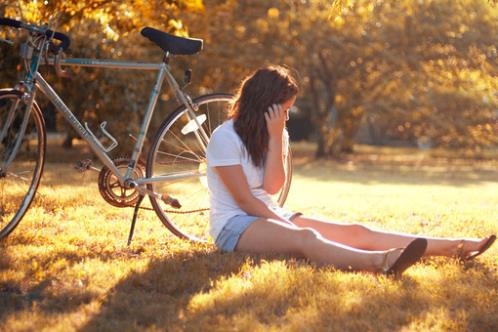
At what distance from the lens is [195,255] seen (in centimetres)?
415

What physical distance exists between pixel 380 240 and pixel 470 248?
489 millimetres

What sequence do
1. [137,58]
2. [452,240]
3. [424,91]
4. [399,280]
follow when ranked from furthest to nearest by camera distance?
[424,91] → [137,58] → [452,240] → [399,280]

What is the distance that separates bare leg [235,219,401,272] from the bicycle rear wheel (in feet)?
4.19

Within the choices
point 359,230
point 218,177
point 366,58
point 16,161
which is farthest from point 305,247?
point 366,58

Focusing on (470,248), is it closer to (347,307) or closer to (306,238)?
(306,238)

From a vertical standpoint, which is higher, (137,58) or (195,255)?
(137,58)

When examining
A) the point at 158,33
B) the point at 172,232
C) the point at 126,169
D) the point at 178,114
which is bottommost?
the point at 172,232

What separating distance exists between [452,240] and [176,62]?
11858 mm

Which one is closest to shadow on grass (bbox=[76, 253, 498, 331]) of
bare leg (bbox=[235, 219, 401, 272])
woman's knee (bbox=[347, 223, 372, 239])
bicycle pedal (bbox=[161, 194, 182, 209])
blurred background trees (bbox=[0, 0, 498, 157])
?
bare leg (bbox=[235, 219, 401, 272])

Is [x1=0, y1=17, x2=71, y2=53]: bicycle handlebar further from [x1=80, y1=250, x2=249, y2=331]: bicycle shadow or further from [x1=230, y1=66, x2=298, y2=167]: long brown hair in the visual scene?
[x1=80, y1=250, x2=249, y2=331]: bicycle shadow

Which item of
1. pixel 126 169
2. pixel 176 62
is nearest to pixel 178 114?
pixel 126 169

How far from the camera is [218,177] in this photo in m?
4.19

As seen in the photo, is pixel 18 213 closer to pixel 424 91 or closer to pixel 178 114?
pixel 178 114

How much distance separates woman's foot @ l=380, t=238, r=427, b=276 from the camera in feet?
11.5
